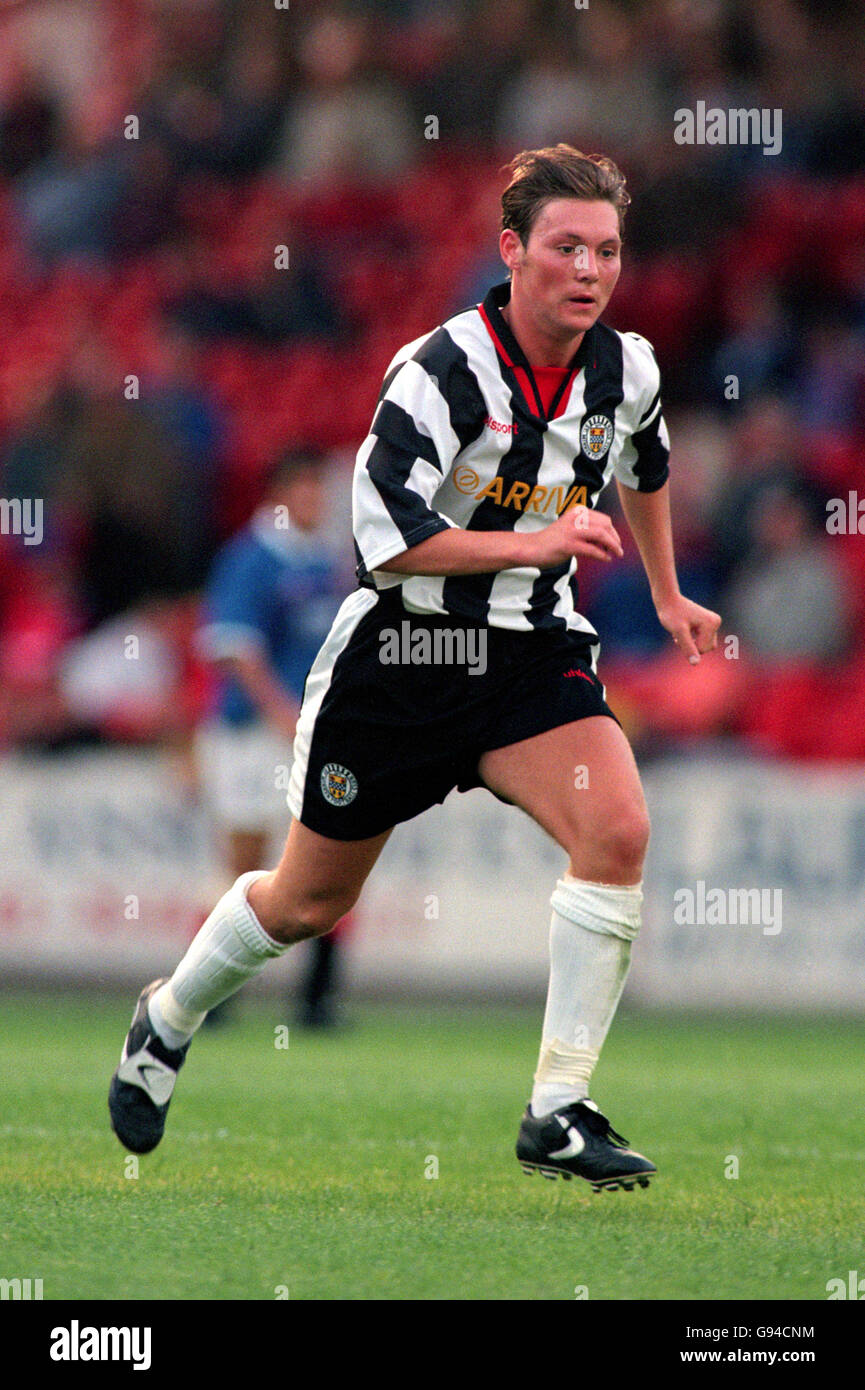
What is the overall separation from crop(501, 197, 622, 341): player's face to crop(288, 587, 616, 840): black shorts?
0.69 m

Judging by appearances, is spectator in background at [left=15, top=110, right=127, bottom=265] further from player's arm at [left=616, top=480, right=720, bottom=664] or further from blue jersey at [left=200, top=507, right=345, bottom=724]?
player's arm at [left=616, top=480, right=720, bottom=664]

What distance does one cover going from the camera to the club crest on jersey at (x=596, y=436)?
4.48 meters

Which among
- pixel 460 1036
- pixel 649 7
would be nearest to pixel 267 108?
pixel 649 7

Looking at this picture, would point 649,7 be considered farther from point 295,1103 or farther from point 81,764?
point 295,1103

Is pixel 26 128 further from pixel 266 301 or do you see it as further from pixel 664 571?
pixel 664 571

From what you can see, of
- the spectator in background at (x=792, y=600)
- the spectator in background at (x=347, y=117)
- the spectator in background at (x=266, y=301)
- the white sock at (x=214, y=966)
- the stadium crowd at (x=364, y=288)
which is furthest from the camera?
the spectator in background at (x=347, y=117)

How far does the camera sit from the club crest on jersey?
4480 millimetres

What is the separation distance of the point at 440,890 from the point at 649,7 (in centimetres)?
675

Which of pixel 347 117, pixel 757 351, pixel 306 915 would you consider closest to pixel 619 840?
pixel 306 915

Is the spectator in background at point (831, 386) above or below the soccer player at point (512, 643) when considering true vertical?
above

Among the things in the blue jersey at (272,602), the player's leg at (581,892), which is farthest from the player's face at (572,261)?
the blue jersey at (272,602)

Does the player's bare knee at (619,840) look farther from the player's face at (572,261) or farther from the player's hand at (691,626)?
the player's face at (572,261)

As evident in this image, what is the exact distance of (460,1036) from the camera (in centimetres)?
836

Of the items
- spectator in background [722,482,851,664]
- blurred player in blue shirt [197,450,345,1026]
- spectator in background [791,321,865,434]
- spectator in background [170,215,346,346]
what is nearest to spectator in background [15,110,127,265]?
spectator in background [170,215,346,346]
